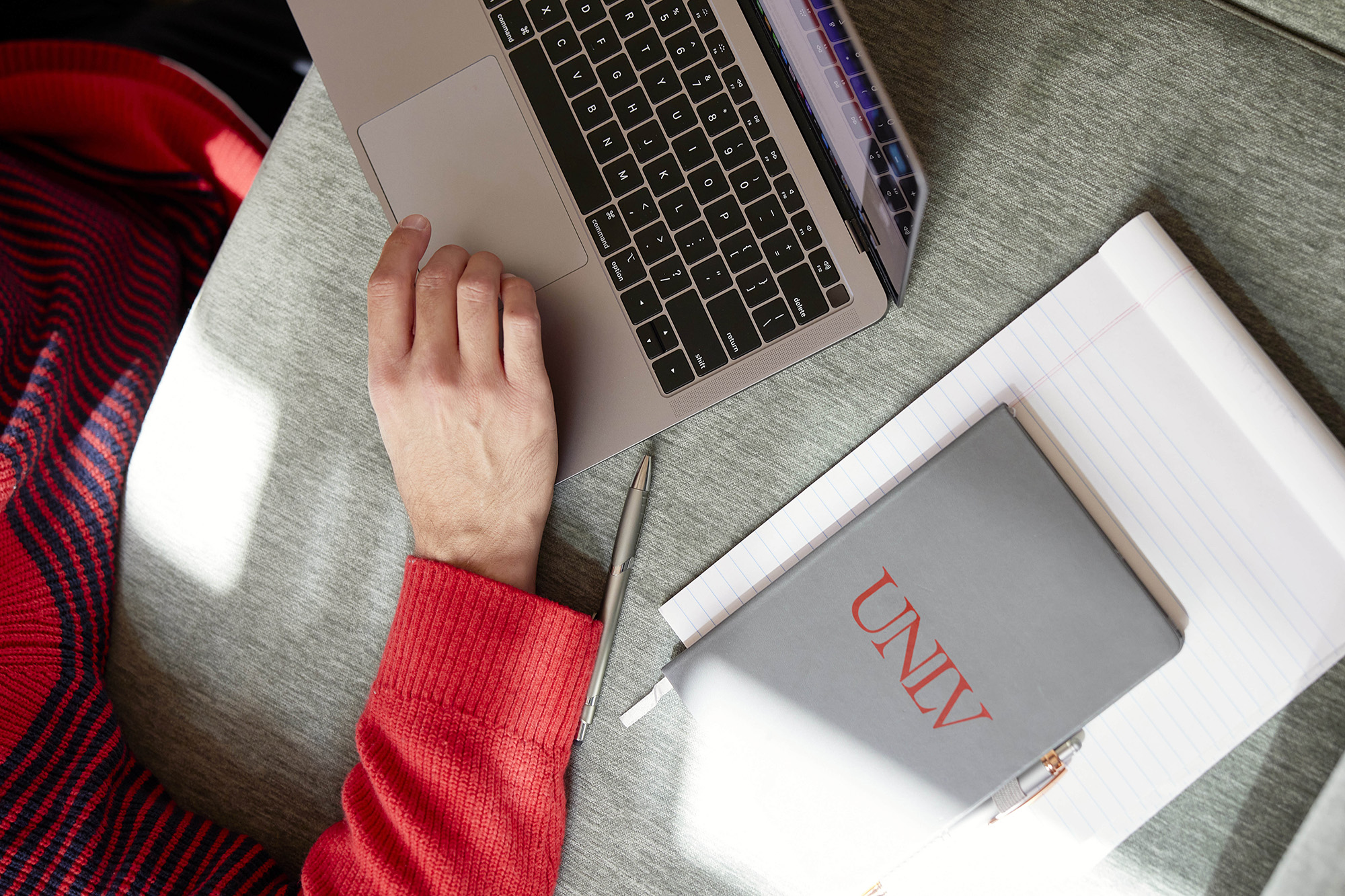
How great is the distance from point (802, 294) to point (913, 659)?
269 mm

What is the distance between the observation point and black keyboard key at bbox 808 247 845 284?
568 mm

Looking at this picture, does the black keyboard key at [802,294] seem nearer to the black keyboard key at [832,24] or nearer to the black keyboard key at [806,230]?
the black keyboard key at [806,230]

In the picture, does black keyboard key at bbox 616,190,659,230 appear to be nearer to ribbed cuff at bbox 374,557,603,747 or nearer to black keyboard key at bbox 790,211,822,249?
black keyboard key at bbox 790,211,822,249

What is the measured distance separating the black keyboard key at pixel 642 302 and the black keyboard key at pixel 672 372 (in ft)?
0.12

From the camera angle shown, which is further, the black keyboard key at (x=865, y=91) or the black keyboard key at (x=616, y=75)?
the black keyboard key at (x=616, y=75)

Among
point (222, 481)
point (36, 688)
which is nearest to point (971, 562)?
point (222, 481)

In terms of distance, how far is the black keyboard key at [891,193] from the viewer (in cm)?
51

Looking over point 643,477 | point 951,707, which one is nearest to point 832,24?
point 643,477

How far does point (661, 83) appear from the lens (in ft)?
1.98

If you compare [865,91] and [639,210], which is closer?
[865,91]

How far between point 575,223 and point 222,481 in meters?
0.39

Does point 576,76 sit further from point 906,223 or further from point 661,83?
point 906,223

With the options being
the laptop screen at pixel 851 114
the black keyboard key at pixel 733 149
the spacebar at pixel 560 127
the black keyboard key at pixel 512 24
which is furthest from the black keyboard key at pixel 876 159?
the black keyboard key at pixel 512 24

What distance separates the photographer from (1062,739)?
0.51 meters
